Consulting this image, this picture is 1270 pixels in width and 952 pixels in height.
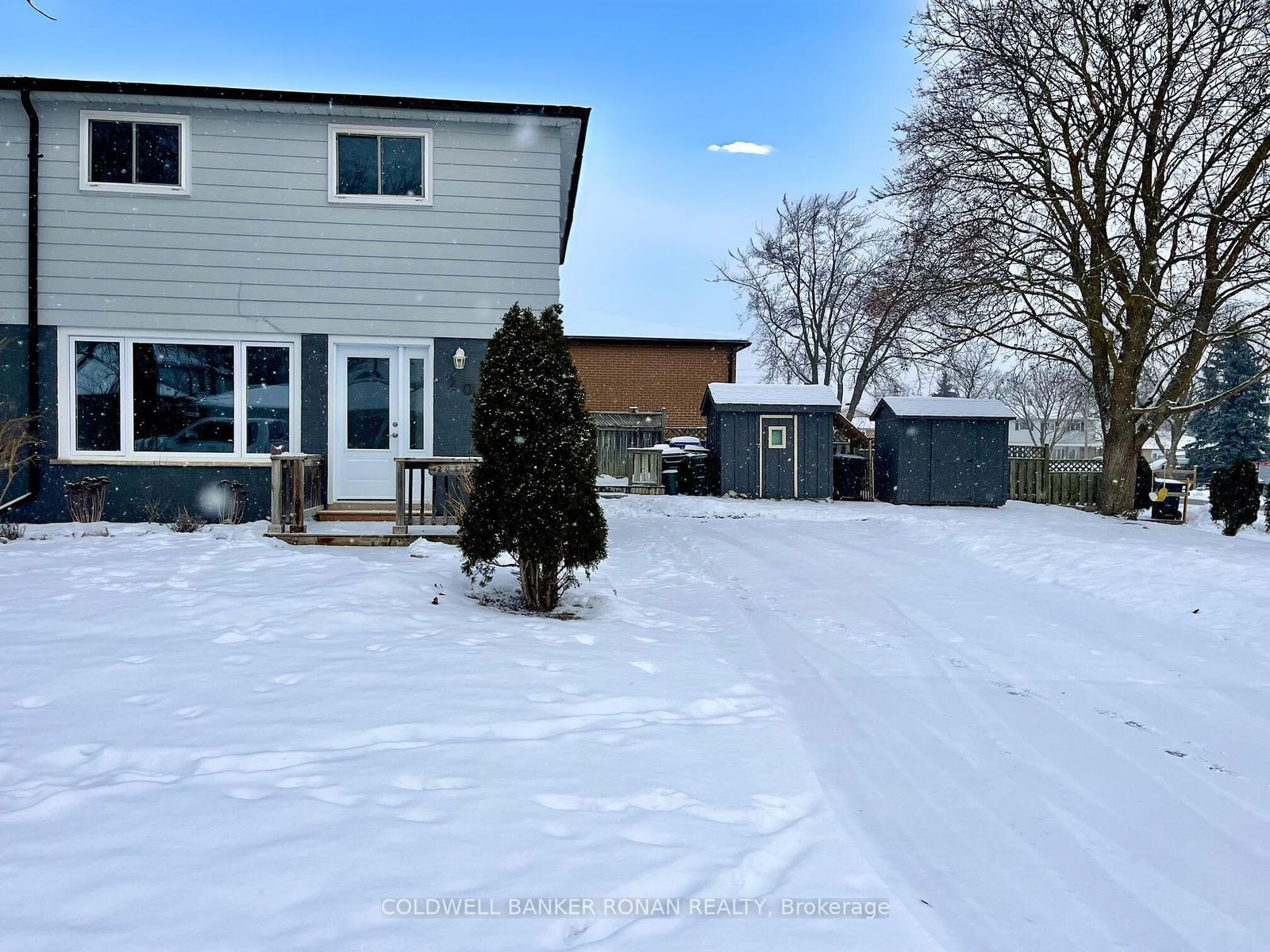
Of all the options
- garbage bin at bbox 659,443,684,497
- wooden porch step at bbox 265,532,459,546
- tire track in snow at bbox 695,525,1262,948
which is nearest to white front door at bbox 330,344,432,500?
wooden porch step at bbox 265,532,459,546

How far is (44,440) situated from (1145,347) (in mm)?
19530

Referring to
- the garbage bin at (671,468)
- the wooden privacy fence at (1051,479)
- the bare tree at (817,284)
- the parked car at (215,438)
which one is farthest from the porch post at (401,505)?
the bare tree at (817,284)

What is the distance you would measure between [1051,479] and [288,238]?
18.7m

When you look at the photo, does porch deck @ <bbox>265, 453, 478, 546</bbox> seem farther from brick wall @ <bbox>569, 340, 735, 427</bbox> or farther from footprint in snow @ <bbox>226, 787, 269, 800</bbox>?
brick wall @ <bbox>569, 340, 735, 427</bbox>

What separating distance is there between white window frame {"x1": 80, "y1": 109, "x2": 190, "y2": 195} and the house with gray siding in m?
0.02

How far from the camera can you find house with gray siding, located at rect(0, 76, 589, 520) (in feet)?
32.5

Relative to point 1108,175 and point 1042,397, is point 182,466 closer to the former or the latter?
point 1108,175

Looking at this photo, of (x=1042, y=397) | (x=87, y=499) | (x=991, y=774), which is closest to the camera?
(x=991, y=774)

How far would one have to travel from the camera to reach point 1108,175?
55.2 feet

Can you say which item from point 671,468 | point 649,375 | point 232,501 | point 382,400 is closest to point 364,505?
point 382,400

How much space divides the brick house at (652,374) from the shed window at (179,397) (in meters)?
18.3

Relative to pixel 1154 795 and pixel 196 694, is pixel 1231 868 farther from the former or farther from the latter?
pixel 196 694

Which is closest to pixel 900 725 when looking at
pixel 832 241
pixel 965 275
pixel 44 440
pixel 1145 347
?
pixel 44 440

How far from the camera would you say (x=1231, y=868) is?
9.66 ft
